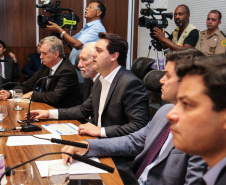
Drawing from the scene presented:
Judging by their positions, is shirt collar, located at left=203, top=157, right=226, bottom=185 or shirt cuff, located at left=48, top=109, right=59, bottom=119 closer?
shirt collar, located at left=203, top=157, right=226, bottom=185

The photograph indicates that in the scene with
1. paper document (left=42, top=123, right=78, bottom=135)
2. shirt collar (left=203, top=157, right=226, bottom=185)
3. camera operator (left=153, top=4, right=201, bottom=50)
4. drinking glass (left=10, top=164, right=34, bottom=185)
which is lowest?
paper document (left=42, top=123, right=78, bottom=135)

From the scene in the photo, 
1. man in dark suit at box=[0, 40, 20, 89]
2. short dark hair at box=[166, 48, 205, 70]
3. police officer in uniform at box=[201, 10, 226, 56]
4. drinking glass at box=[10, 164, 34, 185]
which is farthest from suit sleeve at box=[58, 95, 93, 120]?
man in dark suit at box=[0, 40, 20, 89]

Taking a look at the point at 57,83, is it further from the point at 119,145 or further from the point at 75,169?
the point at 75,169

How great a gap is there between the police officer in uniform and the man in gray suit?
279 centimetres

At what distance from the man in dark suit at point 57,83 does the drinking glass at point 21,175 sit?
1.95m

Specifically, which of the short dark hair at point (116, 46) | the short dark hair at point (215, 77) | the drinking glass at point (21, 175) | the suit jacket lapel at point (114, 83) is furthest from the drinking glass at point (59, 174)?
the short dark hair at point (116, 46)

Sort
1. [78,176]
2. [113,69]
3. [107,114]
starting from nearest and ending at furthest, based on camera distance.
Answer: [78,176] < [107,114] < [113,69]

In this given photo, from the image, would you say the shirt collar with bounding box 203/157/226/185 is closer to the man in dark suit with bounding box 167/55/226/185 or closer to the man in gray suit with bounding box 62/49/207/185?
the man in dark suit with bounding box 167/55/226/185

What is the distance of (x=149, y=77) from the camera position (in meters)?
2.37

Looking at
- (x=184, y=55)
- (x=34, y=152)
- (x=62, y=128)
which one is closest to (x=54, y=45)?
(x=62, y=128)

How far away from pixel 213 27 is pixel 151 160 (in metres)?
3.16

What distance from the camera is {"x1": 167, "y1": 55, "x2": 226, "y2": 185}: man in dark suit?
31.0 inches

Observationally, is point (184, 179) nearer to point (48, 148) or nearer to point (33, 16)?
point (48, 148)

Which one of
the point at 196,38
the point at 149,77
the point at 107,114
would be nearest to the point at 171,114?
the point at 107,114
